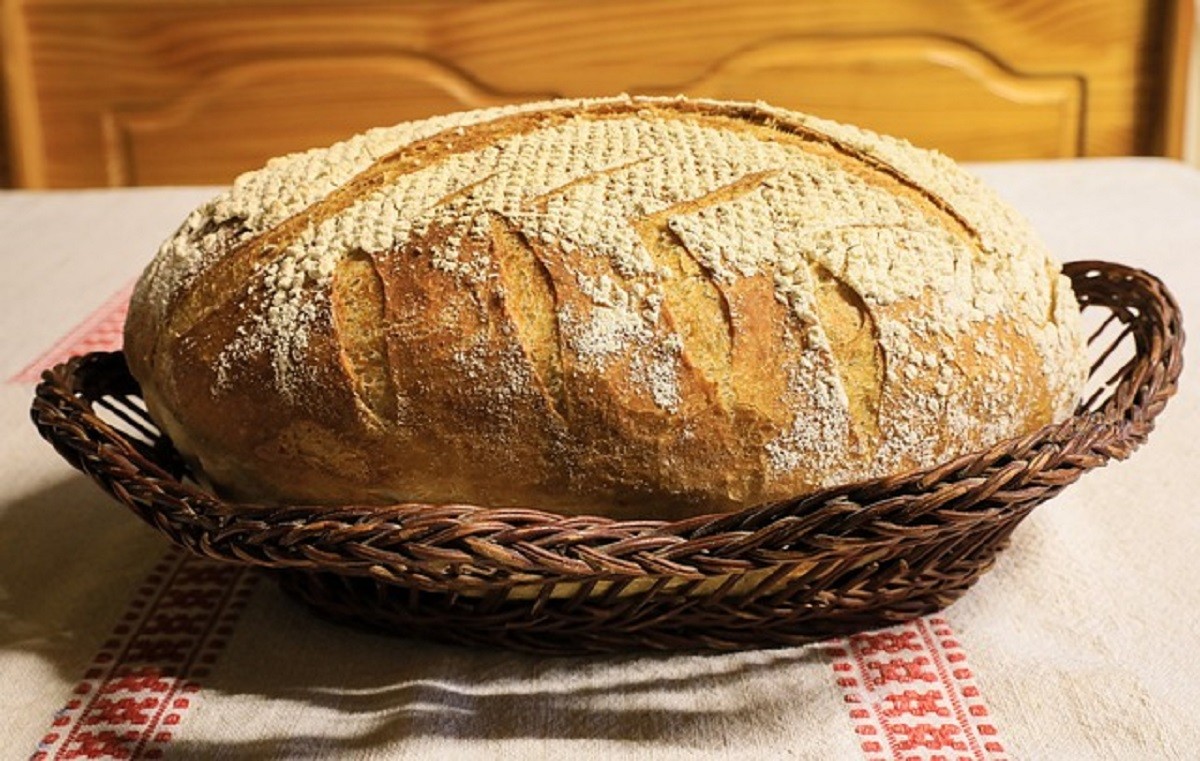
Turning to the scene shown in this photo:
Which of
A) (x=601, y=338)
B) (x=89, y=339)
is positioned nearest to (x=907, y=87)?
(x=89, y=339)

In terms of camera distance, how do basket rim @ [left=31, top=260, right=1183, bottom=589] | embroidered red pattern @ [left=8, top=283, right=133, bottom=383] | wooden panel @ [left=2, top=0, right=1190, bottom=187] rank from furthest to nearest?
wooden panel @ [left=2, top=0, right=1190, bottom=187], embroidered red pattern @ [left=8, top=283, right=133, bottom=383], basket rim @ [left=31, top=260, right=1183, bottom=589]

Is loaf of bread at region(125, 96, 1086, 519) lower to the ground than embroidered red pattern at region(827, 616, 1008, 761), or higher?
higher

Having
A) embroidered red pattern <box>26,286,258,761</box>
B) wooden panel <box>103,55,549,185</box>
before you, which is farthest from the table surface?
wooden panel <box>103,55,549,185</box>

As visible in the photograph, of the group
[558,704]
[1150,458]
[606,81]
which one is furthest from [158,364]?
[606,81]

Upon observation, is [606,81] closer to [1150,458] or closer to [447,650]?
[1150,458]

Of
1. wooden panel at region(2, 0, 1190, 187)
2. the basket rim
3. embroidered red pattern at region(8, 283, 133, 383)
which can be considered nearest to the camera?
the basket rim

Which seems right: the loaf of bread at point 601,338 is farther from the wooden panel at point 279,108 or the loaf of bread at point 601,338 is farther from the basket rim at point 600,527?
the wooden panel at point 279,108

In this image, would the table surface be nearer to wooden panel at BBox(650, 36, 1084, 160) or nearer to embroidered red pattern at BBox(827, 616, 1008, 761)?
embroidered red pattern at BBox(827, 616, 1008, 761)

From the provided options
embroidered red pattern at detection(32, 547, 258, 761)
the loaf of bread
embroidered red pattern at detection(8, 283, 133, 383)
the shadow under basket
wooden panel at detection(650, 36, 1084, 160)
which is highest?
the loaf of bread

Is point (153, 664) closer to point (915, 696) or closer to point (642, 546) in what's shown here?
point (642, 546)
